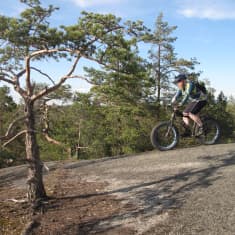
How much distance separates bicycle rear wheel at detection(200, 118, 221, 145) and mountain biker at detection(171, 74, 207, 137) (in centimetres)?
31

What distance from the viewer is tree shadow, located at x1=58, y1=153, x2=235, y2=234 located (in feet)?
19.7

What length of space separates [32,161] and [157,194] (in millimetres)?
3184

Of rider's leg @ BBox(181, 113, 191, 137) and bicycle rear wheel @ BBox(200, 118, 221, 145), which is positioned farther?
bicycle rear wheel @ BBox(200, 118, 221, 145)

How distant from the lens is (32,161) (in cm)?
765

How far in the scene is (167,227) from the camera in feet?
17.7

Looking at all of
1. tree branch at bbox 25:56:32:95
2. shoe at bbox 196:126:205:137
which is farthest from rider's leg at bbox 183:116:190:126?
tree branch at bbox 25:56:32:95

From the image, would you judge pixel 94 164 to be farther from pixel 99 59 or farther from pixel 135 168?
pixel 99 59

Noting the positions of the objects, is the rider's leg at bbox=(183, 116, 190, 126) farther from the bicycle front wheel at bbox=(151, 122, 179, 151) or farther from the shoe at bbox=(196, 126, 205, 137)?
the shoe at bbox=(196, 126, 205, 137)

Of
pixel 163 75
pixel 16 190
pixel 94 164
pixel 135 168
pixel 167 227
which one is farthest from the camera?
pixel 163 75

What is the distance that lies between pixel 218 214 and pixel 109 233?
2075 mm

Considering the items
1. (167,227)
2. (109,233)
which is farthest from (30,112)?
(167,227)

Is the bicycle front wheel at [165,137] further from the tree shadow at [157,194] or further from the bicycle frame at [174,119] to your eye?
the tree shadow at [157,194]

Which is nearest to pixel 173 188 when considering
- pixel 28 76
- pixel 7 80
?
pixel 28 76

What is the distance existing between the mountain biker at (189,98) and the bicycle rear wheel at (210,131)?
314mm
